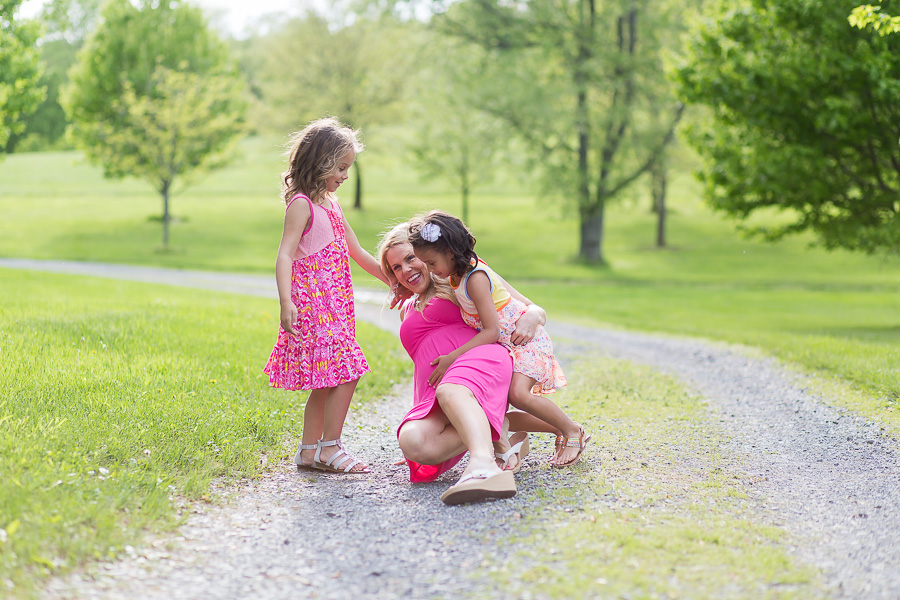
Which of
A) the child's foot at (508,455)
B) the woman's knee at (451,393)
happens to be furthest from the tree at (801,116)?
the woman's knee at (451,393)

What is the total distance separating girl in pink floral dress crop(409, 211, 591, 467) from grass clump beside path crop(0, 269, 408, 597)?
1.66 metres

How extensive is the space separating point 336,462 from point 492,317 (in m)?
1.40

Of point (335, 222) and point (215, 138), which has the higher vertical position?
point (215, 138)

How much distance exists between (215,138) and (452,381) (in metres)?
33.0

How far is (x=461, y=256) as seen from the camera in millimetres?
4660

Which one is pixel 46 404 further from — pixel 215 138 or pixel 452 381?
pixel 215 138

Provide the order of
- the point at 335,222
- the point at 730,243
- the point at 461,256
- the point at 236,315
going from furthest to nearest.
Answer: the point at 730,243, the point at 236,315, the point at 335,222, the point at 461,256

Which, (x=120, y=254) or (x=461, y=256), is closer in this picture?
(x=461, y=256)

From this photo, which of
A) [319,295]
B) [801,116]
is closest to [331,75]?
[801,116]

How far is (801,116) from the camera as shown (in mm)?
13344

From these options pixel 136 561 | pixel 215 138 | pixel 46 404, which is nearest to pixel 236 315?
pixel 46 404

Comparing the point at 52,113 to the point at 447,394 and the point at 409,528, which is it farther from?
the point at 409,528

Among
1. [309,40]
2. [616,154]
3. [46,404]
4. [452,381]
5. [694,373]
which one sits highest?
[309,40]

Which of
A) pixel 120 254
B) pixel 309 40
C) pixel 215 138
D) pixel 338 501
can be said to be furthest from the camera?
pixel 309 40
